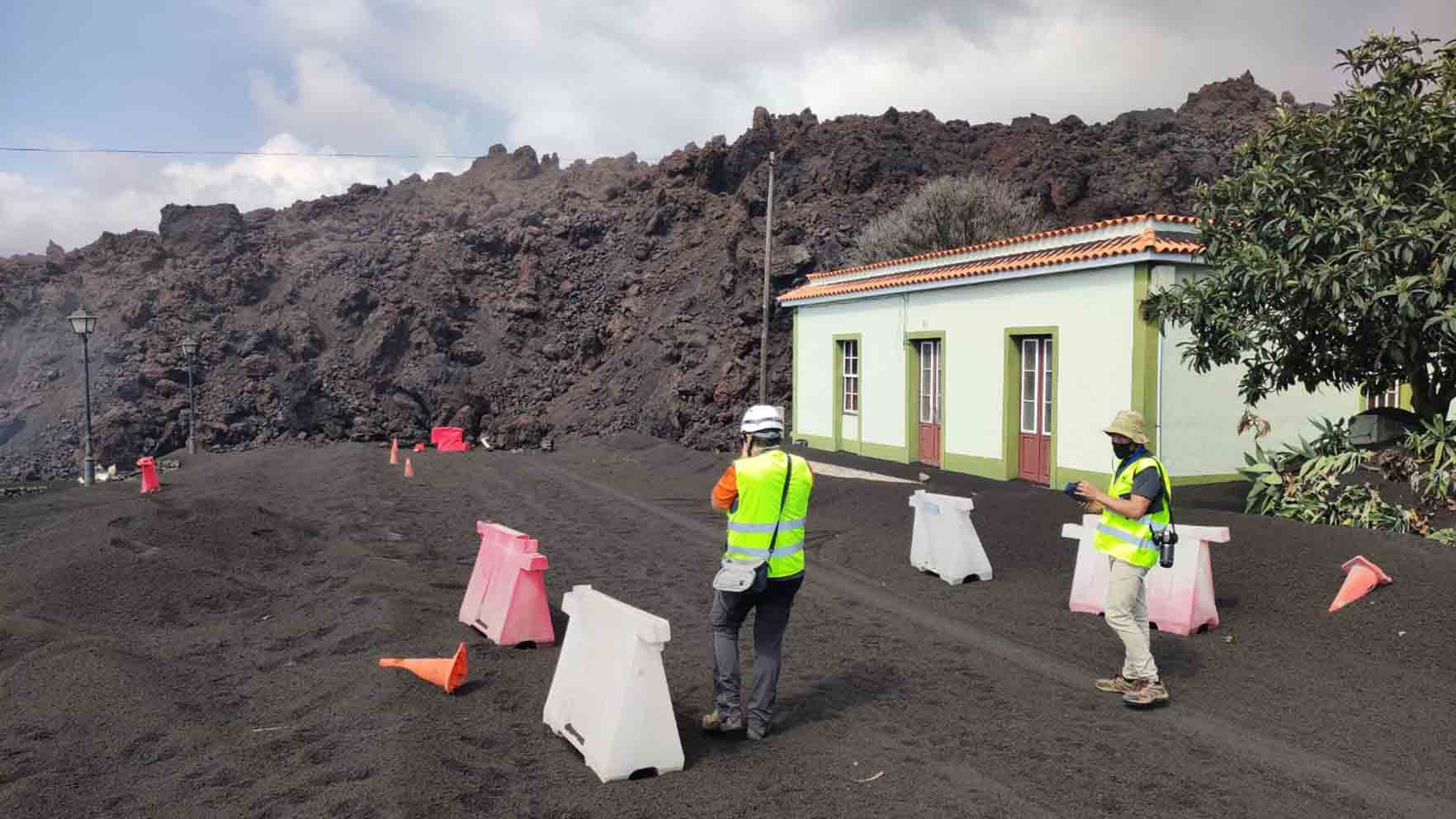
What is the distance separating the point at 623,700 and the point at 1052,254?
44.7 feet

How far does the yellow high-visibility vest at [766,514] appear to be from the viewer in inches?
209

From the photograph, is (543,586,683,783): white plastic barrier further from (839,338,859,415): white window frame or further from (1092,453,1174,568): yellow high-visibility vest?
(839,338,859,415): white window frame

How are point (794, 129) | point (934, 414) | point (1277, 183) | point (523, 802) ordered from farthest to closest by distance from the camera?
point (794, 129), point (934, 414), point (1277, 183), point (523, 802)

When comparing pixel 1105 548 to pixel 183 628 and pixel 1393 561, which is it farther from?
pixel 183 628

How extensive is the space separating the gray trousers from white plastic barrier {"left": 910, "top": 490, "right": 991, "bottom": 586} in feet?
16.4

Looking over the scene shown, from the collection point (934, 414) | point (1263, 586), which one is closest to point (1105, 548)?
point (1263, 586)

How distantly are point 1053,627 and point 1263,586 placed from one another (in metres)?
2.05

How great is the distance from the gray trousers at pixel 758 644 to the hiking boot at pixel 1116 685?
2.21 metres

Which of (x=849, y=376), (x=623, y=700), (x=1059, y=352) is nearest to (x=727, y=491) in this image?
(x=623, y=700)

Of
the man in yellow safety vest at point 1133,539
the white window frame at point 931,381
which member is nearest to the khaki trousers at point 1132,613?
the man in yellow safety vest at point 1133,539

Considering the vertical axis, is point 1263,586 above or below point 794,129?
below

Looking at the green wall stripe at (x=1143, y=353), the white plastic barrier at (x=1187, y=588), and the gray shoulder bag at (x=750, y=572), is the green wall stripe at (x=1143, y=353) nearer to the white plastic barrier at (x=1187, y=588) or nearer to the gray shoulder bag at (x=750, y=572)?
the white plastic barrier at (x=1187, y=588)

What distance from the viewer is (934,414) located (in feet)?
65.3

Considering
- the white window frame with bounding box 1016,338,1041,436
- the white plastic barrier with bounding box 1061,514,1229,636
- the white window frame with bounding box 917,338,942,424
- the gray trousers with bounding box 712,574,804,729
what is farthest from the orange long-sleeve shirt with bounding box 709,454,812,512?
the white window frame with bounding box 917,338,942,424
